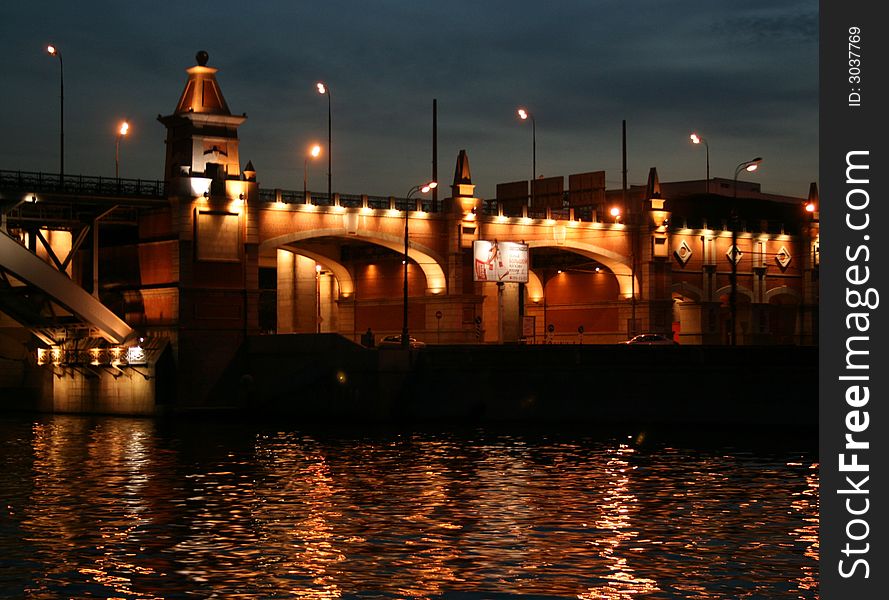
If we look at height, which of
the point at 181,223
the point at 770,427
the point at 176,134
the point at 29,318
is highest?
the point at 176,134

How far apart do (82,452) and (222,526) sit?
2013cm

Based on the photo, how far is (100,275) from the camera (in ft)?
246

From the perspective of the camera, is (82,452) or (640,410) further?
(640,410)

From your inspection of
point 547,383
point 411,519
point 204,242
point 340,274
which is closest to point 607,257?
point 340,274

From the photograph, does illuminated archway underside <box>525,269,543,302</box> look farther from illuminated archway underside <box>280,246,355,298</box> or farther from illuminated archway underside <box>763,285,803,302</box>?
illuminated archway underside <box>763,285,803,302</box>

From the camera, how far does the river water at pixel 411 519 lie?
76.2 ft

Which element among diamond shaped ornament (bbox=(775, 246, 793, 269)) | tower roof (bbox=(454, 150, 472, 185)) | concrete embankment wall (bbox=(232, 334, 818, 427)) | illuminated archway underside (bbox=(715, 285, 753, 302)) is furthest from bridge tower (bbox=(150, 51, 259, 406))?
diamond shaped ornament (bbox=(775, 246, 793, 269))

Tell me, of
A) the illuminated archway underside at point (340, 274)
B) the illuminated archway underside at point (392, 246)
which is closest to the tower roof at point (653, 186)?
the illuminated archway underside at point (392, 246)

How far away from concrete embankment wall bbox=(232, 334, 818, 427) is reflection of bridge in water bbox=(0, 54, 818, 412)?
254 inches

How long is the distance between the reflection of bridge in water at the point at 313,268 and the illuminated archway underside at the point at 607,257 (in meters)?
0.15

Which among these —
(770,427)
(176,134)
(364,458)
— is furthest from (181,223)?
(770,427)

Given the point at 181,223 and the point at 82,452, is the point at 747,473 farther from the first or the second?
the point at 181,223

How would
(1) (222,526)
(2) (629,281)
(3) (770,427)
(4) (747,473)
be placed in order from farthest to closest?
(2) (629,281)
(3) (770,427)
(4) (747,473)
(1) (222,526)

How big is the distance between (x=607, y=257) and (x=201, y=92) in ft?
106
